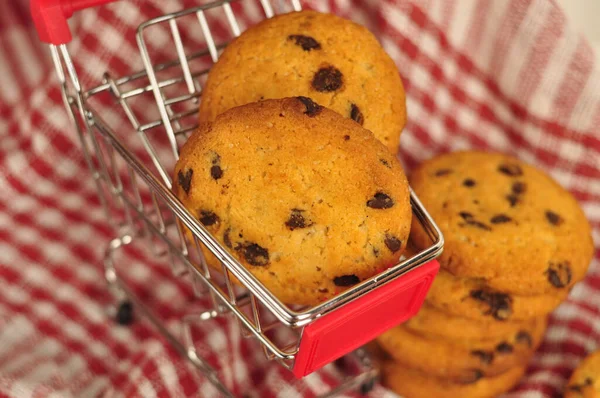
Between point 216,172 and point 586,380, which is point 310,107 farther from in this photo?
point 586,380

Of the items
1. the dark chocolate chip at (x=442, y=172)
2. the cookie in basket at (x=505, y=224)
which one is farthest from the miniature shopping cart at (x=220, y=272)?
the dark chocolate chip at (x=442, y=172)

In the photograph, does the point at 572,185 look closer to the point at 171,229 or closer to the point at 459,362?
the point at 459,362

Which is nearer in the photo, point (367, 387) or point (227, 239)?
point (227, 239)

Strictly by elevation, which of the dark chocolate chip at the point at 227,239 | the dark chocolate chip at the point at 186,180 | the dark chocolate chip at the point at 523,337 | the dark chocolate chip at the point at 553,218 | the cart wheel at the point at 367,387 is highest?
the dark chocolate chip at the point at 186,180

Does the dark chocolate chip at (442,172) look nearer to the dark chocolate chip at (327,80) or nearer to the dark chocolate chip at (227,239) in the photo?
the dark chocolate chip at (327,80)

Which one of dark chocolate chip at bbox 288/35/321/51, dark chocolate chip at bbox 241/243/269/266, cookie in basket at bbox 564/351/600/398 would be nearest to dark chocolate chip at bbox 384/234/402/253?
dark chocolate chip at bbox 241/243/269/266

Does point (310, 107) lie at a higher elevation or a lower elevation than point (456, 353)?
higher

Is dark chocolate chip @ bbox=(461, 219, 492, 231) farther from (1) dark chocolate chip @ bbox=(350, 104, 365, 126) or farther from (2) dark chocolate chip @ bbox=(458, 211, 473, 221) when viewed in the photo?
(1) dark chocolate chip @ bbox=(350, 104, 365, 126)

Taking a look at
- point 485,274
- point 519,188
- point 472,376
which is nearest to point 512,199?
point 519,188
